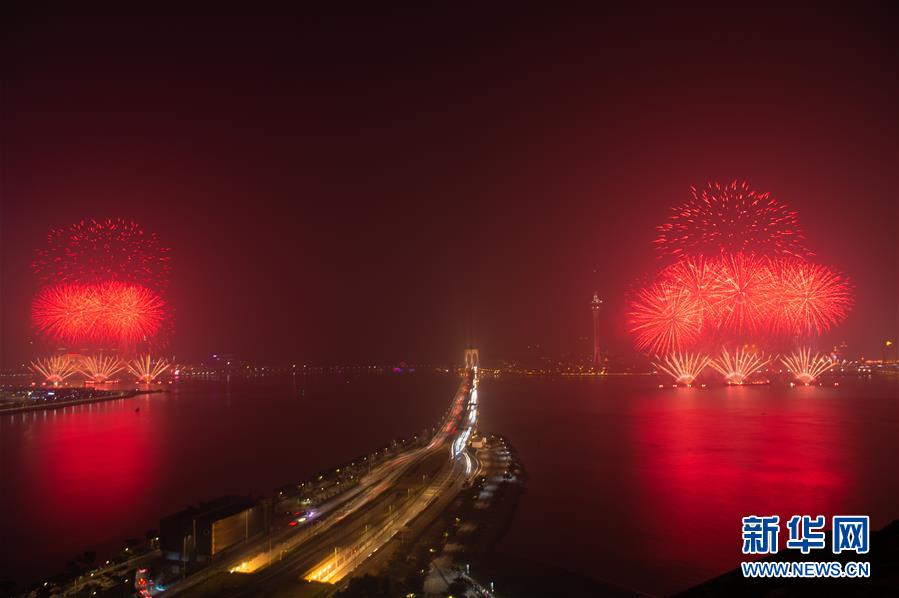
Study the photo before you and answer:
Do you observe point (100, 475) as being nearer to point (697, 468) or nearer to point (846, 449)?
point (697, 468)

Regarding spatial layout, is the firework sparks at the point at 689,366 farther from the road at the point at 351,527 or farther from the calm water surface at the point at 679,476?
the road at the point at 351,527

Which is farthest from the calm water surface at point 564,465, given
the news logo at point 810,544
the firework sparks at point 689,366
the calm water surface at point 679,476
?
the firework sparks at point 689,366

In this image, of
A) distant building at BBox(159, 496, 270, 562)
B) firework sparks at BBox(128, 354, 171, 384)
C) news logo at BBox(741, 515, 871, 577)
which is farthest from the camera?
firework sparks at BBox(128, 354, 171, 384)

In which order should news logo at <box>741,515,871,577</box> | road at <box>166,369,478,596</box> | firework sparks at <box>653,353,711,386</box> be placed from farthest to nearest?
firework sparks at <box>653,353,711,386</box> < road at <box>166,369,478,596</box> < news logo at <box>741,515,871,577</box>

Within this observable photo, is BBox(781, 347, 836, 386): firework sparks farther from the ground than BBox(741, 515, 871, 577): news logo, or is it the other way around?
BBox(741, 515, 871, 577): news logo

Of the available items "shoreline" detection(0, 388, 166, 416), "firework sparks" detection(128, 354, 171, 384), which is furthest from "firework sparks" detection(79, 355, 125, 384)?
"shoreline" detection(0, 388, 166, 416)

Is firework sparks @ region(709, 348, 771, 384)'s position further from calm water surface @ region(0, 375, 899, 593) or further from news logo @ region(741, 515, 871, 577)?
news logo @ region(741, 515, 871, 577)

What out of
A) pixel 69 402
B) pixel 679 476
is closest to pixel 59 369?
pixel 69 402
